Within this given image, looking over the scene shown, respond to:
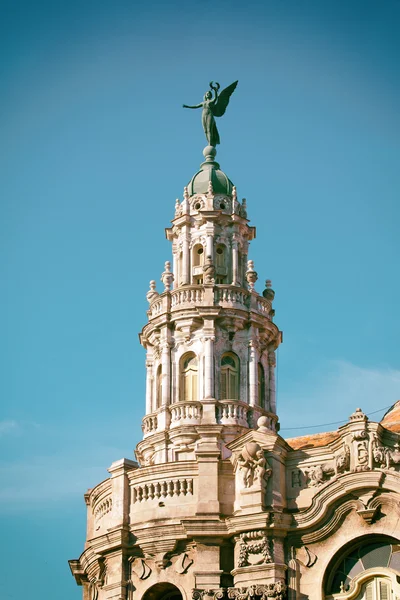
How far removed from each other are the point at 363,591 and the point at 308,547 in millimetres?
1865

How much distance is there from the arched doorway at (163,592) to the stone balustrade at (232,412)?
1001 cm

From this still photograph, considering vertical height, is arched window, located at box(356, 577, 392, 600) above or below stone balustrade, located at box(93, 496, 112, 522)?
below

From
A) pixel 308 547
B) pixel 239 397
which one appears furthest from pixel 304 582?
pixel 239 397

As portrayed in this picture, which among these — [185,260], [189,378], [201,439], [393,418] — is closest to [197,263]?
[185,260]

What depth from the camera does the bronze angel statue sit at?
2119 inches

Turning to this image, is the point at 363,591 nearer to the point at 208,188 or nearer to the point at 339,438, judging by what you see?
the point at 339,438

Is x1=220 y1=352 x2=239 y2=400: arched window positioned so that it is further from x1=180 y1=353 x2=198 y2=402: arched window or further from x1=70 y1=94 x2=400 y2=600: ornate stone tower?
x1=70 y1=94 x2=400 y2=600: ornate stone tower

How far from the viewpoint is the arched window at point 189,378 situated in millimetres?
48156

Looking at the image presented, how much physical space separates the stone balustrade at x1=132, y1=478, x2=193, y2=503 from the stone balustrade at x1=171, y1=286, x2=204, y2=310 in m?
11.8

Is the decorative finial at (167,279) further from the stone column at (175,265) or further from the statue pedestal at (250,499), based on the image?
the statue pedestal at (250,499)

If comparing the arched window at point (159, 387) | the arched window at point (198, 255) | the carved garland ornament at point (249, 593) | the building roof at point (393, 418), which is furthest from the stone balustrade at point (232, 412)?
the carved garland ornament at point (249, 593)

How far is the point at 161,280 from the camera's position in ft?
166

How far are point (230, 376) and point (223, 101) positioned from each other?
12264 millimetres

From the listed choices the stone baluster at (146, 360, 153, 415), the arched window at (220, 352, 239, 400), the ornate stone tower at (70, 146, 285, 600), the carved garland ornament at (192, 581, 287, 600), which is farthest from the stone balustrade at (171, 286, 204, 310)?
the carved garland ornament at (192, 581, 287, 600)
